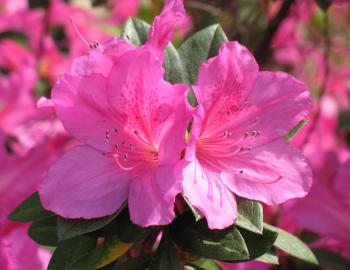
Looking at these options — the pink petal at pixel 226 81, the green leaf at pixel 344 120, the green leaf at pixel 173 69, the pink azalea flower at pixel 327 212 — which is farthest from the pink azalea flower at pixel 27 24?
the pink petal at pixel 226 81

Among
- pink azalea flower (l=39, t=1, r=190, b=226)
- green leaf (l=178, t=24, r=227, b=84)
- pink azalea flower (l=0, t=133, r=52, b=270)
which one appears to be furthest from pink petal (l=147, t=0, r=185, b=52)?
pink azalea flower (l=0, t=133, r=52, b=270)

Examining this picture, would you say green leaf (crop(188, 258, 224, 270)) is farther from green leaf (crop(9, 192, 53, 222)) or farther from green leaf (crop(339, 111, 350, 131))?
green leaf (crop(339, 111, 350, 131))

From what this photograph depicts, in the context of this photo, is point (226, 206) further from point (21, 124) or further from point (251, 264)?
point (21, 124)

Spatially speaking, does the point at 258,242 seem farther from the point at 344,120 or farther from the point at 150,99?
the point at 344,120

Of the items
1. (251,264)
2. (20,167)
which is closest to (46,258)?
(20,167)

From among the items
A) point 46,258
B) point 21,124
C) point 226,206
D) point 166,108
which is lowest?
point 21,124

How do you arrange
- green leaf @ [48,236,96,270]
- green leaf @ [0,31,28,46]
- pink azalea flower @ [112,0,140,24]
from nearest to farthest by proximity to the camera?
green leaf @ [48,236,96,270] → green leaf @ [0,31,28,46] → pink azalea flower @ [112,0,140,24]
